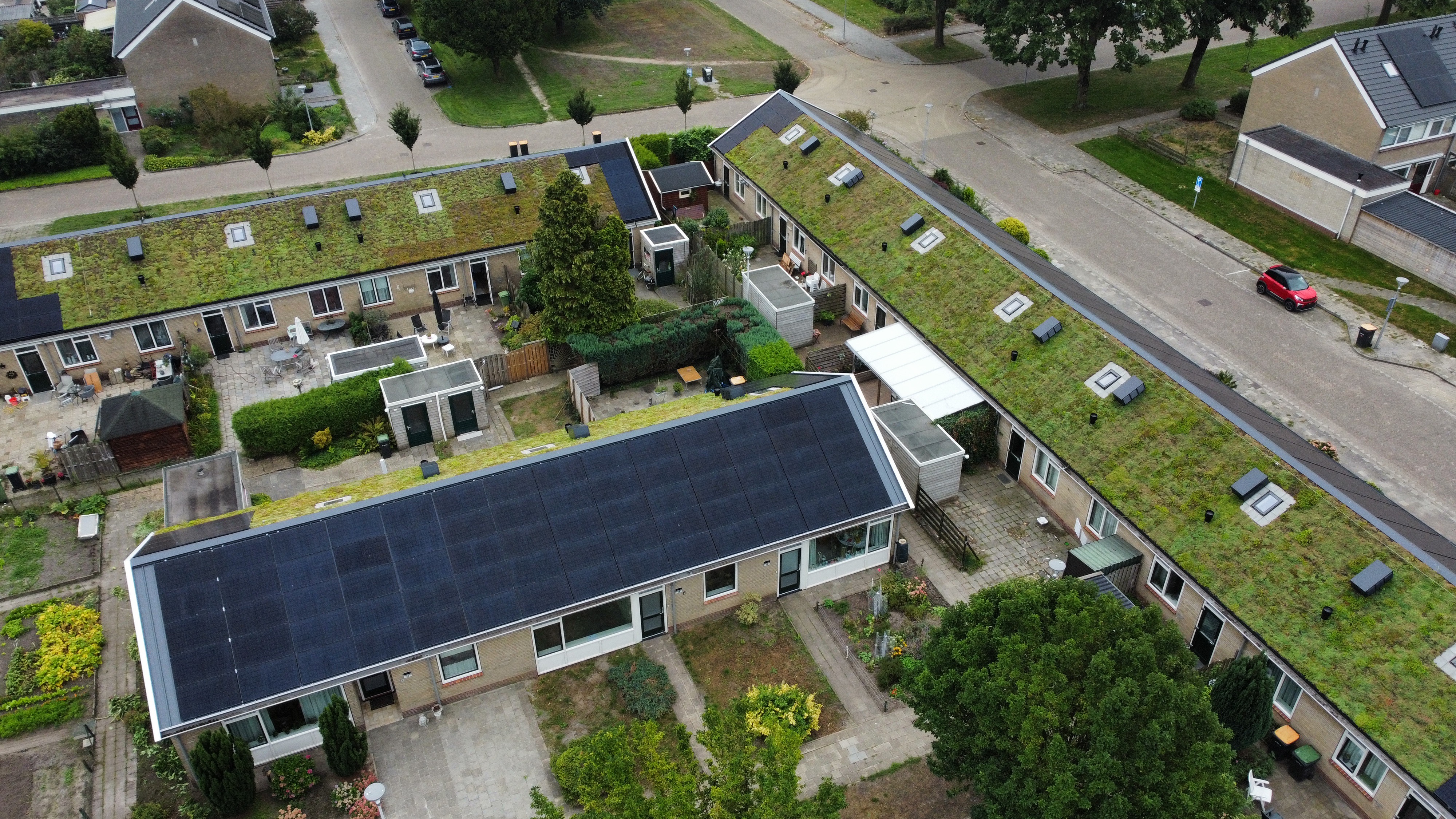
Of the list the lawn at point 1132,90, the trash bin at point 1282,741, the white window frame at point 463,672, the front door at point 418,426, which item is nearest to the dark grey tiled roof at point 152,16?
the front door at point 418,426

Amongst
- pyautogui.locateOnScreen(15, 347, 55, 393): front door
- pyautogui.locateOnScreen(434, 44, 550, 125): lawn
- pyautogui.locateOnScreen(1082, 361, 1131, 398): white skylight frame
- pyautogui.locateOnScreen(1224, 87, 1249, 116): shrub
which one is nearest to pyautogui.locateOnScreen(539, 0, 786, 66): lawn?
pyautogui.locateOnScreen(434, 44, 550, 125): lawn

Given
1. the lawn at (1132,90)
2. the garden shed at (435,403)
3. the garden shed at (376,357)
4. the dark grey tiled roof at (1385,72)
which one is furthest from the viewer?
the lawn at (1132,90)

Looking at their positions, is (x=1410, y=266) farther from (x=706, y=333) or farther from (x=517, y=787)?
(x=517, y=787)

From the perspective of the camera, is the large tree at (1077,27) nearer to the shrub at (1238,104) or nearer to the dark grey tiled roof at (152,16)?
the shrub at (1238,104)

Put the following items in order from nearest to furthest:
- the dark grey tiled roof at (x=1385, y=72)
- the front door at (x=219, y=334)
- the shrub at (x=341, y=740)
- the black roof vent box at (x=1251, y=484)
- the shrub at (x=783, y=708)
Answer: the shrub at (x=341, y=740), the shrub at (x=783, y=708), the black roof vent box at (x=1251, y=484), the front door at (x=219, y=334), the dark grey tiled roof at (x=1385, y=72)

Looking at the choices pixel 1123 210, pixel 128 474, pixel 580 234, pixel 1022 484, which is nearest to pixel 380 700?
pixel 128 474
